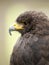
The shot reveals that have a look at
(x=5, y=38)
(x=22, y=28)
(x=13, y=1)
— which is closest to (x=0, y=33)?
(x=5, y=38)

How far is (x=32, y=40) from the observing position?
79.7 inches

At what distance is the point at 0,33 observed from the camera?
3594 millimetres

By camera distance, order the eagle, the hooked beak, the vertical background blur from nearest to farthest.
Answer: the eagle
the hooked beak
the vertical background blur

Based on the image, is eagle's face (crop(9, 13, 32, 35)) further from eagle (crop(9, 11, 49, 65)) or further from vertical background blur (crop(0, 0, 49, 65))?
vertical background blur (crop(0, 0, 49, 65))

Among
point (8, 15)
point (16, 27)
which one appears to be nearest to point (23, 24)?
point (16, 27)

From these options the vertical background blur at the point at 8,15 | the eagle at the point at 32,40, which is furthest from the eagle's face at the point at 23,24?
the vertical background blur at the point at 8,15

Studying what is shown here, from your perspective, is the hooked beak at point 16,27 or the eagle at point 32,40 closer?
Answer: the eagle at point 32,40

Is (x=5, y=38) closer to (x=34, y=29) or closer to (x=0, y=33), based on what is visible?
(x=0, y=33)

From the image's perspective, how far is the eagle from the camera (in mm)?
1985

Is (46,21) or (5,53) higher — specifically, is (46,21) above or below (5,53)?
above

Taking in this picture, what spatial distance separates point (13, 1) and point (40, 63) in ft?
5.55

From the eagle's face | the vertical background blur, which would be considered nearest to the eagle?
the eagle's face

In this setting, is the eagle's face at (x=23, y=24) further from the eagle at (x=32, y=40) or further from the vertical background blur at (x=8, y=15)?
the vertical background blur at (x=8, y=15)

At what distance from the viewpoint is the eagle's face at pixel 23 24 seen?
6.82ft
